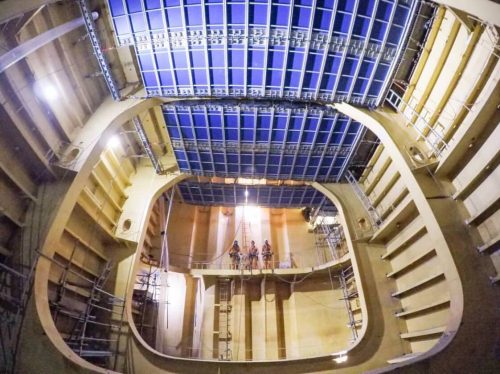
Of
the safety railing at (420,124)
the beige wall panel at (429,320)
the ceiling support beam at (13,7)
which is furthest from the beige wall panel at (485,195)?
the ceiling support beam at (13,7)

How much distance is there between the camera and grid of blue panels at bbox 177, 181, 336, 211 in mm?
17344

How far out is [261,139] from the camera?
45.1ft

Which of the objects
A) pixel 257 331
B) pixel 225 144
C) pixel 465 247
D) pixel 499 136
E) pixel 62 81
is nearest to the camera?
pixel 499 136

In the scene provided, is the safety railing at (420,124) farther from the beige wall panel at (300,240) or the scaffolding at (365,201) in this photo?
the beige wall panel at (300,240)

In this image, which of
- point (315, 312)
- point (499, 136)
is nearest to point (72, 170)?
point (499, 136)

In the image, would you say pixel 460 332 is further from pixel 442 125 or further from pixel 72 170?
pixel 72 170

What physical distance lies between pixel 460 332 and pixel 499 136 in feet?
16.3

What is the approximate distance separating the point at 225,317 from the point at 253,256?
12.5ft

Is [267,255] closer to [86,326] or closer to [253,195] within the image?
[253,195]

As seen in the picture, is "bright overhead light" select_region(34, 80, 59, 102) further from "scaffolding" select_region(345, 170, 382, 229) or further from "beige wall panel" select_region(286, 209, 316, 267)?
"beige wall panel" select_region(286, 209, 316, 267)

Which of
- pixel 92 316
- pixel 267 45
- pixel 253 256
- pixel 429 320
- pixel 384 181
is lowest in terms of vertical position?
pixel 429 320

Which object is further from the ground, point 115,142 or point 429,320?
point 115,142

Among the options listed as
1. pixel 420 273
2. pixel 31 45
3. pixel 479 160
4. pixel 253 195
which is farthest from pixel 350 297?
pixel 31 45

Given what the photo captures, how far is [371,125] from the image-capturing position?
448 inches
